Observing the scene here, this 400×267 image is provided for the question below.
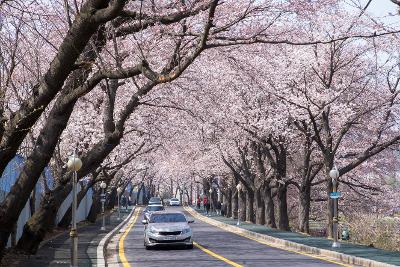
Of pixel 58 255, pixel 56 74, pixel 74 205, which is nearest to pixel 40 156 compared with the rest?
pixel 74 205

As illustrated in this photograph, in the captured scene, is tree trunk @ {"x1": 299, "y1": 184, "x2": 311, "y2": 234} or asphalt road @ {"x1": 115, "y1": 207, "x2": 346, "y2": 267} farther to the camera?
tree trunk @ {"x1": 299, "y1": 184, "x2": 311, "y2": 234}

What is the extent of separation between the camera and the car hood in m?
25.5

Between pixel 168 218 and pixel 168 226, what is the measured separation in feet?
5.55

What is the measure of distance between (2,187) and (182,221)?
27.1 feet

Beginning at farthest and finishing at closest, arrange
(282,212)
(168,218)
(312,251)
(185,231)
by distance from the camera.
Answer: (282,212), (168,218), (185,231), (312,251)

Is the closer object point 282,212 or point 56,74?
point 56,74

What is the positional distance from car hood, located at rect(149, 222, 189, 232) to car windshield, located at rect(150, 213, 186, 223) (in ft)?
2.65

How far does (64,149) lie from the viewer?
3569 centimetres

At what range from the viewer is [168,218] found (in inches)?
1086

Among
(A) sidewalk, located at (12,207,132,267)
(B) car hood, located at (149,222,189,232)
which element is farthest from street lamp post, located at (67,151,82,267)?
(B) car hood, located at (149,222,189,232)

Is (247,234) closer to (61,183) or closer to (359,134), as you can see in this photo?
(359,134)

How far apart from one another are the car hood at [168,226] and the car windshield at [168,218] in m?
0.81

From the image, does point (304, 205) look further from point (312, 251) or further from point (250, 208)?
point (250, 208)

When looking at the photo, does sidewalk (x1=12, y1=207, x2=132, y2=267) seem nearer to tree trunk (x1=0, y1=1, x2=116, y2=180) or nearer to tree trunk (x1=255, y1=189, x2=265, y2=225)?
tree trunk (x1=0, y1=1, x2=116, y2=180)
